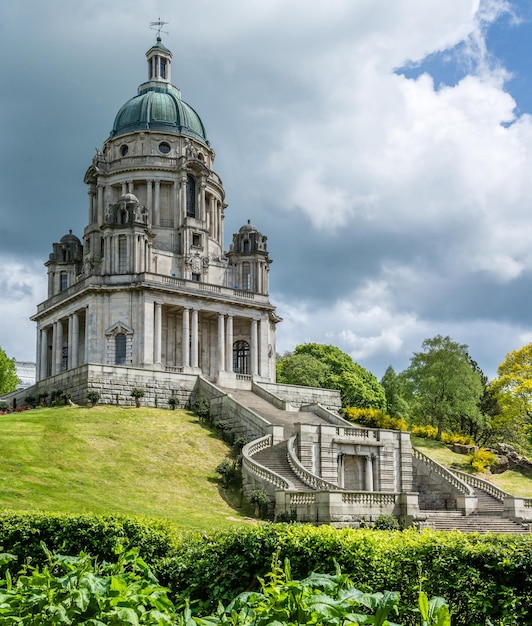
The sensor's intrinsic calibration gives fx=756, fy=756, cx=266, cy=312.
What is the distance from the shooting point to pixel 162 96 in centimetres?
7819

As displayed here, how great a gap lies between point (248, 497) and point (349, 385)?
4786cm

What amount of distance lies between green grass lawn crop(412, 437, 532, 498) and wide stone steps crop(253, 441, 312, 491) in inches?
790

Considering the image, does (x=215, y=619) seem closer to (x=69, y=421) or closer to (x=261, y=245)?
(x=69, y=421)

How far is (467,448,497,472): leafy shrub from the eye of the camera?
5681cm

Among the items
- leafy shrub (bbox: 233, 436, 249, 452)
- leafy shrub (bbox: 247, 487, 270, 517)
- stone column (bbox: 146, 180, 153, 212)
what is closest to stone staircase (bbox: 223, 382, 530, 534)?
leafy shrub (bbox: 247, 487, 270, 517)

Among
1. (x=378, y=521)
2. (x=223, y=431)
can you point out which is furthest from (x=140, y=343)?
(x=378, y=521)

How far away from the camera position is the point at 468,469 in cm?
5725

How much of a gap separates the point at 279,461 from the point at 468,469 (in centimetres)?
2266

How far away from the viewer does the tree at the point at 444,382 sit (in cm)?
6706

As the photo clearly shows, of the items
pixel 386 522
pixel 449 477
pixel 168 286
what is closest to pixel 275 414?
pixel 449 477

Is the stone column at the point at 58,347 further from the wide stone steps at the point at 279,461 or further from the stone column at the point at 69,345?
the wide stone steps at the point at 279,461

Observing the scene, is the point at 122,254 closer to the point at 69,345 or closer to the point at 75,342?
the point at 75,342

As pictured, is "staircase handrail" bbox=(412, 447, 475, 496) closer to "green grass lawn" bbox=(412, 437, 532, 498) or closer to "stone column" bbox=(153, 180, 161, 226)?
"green grass lawn" bbox=(412, 437, 532, 498)

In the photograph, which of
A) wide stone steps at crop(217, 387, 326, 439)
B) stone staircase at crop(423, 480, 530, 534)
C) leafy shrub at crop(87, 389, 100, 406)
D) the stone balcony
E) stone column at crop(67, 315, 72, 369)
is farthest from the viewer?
stone column at crop(67, 315, 72, 369)
